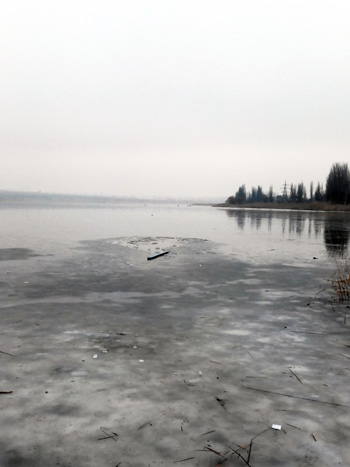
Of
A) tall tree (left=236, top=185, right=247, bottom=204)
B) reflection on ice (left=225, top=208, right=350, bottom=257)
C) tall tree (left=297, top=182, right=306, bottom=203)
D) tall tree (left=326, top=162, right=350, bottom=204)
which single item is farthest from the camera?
tall tree (left=236, top=185, right=247, bottom=204)

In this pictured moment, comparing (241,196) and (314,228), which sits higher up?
(241,196)

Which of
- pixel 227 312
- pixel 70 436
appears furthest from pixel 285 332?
pixel 70 436

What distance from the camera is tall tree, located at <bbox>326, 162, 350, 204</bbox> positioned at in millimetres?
110375

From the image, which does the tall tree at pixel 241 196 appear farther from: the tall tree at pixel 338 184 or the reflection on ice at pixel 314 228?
the reflection on ice at pixel 314 228

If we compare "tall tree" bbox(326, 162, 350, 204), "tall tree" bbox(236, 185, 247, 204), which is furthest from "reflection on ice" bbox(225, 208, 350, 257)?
"tall tree" bbox(236, 185, 247, 204)

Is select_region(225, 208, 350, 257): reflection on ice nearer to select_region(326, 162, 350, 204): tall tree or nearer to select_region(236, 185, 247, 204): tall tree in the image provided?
select_region(326, 162, 350, 204): tall tree

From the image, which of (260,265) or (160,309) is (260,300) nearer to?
(160,309)

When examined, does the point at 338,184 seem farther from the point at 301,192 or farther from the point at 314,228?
the point at 314,228

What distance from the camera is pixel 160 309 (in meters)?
8.34

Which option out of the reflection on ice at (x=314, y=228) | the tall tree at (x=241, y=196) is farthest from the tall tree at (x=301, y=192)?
the reflection on ice at (x=314, y=228)

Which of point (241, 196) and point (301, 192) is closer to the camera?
point (301, 192)

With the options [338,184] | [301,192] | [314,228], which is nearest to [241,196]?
[301,192]

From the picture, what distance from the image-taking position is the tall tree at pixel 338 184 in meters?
110

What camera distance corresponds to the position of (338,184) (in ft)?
365
